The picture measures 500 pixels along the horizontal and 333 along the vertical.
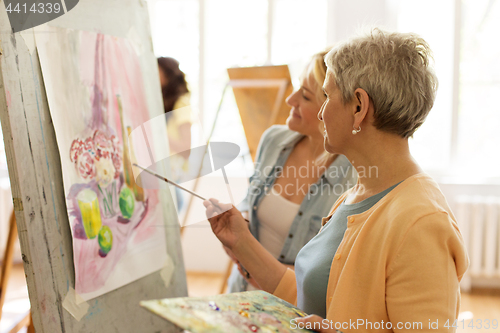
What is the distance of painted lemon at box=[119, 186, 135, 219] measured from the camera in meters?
1.18

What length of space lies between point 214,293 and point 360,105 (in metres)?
2.73

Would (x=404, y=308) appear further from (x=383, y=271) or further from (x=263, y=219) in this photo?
(x=263, y=219)

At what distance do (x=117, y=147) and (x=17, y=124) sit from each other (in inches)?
12.5

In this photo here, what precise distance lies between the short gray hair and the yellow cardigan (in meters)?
0.14

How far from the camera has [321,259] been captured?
2.97ft

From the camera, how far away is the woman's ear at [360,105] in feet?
2.70

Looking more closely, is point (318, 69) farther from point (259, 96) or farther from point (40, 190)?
point (40, 190)

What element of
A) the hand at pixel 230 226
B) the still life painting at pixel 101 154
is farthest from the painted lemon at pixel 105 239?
the hand at pixel 230 226

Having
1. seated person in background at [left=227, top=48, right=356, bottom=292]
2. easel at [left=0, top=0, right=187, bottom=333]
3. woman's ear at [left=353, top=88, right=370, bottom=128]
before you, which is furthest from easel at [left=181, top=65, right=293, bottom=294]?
woman's ear at [left=353, top=88, right=370, bottom=128]

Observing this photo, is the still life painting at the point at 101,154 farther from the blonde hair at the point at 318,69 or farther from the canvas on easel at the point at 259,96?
the canvas on easel at the point at 259,96

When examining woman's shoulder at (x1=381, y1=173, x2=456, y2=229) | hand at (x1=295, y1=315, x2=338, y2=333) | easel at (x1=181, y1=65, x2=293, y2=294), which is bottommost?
hand at (x1=295, y1=315, x2=338, y2=333)

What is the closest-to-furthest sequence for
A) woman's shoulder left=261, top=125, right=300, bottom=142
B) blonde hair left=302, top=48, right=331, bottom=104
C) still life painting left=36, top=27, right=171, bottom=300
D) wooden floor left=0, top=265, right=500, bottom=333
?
→ 1. still life painting left=36, top=27, right=171, bottom=300
2. blonde hair left=302, top=48, right=331, bottom=104
3. woman's shoulder left=261, top=125, right=300, bottom=142
4. wooden floor left=0, top=265, right=500, bottom=333

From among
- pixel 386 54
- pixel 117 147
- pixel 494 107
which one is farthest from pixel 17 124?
pixel 494 107

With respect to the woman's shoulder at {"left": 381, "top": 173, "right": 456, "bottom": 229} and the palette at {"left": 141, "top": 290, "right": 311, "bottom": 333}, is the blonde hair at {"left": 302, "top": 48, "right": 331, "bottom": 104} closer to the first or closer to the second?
the woman's shoulder at {"left": 381, "top": 173, "right": 456, "bottom": 229}
